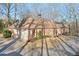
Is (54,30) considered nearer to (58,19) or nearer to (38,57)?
(58,19)

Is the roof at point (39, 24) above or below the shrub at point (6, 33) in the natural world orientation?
above

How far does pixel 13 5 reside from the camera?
1691 mm

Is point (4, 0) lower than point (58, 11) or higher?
higher

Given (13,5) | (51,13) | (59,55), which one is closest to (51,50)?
(59,55)

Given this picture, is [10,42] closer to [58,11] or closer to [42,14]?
[42,14]

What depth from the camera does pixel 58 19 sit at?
1.70 meters

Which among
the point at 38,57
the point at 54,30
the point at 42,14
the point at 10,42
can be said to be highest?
the point at 42,14

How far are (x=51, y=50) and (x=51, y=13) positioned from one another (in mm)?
334

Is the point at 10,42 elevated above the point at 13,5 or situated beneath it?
situated beneath

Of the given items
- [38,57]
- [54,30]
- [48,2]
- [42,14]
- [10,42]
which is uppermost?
[48,2]

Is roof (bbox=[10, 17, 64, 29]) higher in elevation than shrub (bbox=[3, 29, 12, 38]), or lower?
higher

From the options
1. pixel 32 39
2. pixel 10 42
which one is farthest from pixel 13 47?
pixel 32 39

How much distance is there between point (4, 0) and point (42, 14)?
1.21ft

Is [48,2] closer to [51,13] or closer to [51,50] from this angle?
[51,13]
